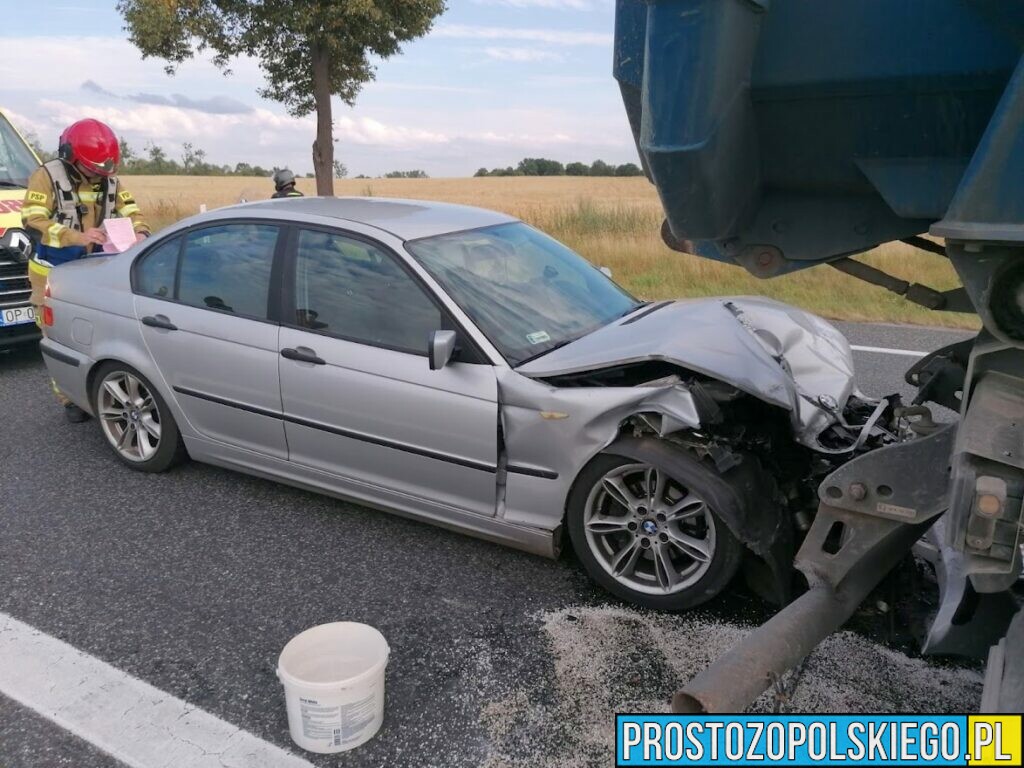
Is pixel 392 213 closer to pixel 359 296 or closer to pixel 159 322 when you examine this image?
pixel 359 296

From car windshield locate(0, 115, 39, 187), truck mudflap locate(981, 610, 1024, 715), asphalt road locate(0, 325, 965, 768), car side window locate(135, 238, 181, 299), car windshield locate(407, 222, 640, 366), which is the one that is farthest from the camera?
car windshield locate(0, 115, 39, 187)

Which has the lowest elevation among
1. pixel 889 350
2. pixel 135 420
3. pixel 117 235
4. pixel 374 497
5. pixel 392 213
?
pixel 889 350

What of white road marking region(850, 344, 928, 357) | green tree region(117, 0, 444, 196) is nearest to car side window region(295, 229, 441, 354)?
white road marking region(850, 344, 928, 357)

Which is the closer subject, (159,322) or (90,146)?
(159,322)

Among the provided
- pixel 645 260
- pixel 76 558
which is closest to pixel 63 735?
pixel 76 558

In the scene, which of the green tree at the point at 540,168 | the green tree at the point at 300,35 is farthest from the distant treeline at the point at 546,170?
the green tree at the point at 300,35

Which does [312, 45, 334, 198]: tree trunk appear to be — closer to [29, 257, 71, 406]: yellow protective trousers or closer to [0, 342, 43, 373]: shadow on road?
[0, 342, 43, 373]: shadow on road

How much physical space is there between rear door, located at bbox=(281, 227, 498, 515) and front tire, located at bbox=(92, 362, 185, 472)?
95cm

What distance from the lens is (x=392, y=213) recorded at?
4066 mm

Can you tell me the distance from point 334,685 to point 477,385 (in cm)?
135

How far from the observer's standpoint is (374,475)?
142 inches

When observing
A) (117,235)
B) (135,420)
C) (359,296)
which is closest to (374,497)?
(359,296)

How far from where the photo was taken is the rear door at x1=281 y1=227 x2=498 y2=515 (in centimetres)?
332

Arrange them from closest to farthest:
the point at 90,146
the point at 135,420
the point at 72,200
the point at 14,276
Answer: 1. the point at 135,420
2. the point at 90,146
3. the point at 72,200
4. the point at 14,276
